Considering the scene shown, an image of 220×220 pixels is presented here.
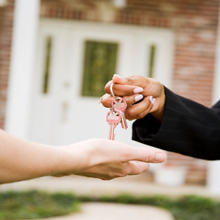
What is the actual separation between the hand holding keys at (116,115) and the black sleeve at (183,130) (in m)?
0.31

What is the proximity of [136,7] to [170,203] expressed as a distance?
115 inches

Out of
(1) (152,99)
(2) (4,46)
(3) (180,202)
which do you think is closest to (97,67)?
(2) (4,46)

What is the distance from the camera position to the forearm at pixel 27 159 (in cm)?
119

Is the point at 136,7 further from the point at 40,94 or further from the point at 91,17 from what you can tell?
the point at 40,94

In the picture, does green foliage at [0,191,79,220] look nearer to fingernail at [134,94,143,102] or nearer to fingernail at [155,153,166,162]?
fingernail at [134,94,143,102]

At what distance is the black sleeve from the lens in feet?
6.17

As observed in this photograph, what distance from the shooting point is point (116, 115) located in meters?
1.58

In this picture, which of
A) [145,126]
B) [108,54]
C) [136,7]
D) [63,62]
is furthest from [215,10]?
[145,126]

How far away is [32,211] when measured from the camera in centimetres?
488

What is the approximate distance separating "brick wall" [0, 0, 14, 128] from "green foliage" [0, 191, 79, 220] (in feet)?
4.49

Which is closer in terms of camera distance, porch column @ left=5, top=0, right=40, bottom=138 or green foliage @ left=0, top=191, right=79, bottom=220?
green foliage @ left=0, top=191, right=79, bottom=220

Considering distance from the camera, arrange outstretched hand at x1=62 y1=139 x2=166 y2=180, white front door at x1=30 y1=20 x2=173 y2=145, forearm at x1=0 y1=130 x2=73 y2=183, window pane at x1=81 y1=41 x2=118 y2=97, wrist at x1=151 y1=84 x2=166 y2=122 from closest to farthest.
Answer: forearm at x1=0 y1=130 x2=73 y2=183, outstretched hand at x1=62 y1=139 x2=166 y2=180, wrist at x1=151 y1=84 x2=166 y2=122, white front door at x1=30 y1=20 x2=173 y2=145, window pane at x1=81 y1=41 x2=118 y2=97

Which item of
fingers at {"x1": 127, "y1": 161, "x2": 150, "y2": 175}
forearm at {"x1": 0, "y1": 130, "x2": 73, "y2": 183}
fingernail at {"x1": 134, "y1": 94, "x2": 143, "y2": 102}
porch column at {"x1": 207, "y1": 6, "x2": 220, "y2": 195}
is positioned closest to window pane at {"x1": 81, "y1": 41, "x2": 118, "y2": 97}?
porch column at {"x1": 207, "y1": 6, "x2": 220, "y2": 195}

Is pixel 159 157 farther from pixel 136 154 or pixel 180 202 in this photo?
pixel 180 202
